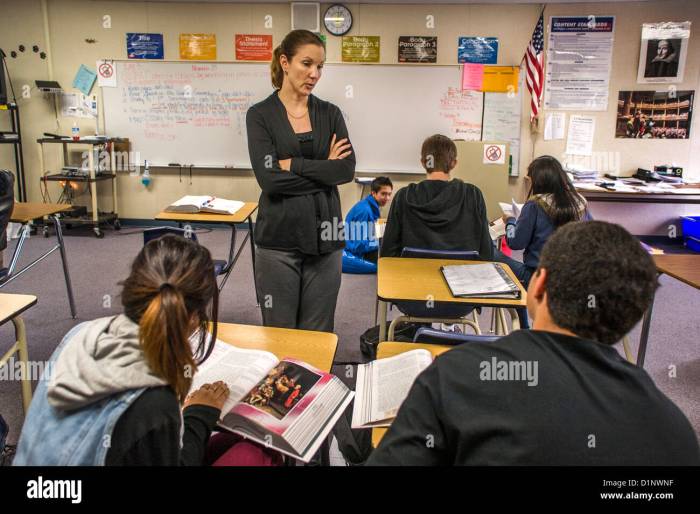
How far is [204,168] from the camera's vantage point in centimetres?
580

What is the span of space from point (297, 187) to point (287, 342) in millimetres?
613

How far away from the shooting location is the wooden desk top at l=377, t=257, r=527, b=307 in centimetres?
189

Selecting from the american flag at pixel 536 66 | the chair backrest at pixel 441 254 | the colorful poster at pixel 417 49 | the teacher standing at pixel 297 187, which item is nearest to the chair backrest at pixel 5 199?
the teacher standing at pixel 297 187

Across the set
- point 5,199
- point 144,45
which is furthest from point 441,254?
point 144,45

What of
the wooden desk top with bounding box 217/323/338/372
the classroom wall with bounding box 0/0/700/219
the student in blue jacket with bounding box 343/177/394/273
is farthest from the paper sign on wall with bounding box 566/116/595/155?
the wooden desk top with bounding box 217/323/338/372

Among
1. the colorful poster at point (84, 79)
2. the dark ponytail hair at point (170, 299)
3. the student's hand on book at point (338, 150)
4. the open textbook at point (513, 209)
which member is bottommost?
the open textbook at point (513, 209)

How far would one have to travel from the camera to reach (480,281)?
1995 millimetres

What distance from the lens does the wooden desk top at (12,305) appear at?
1.72 metres

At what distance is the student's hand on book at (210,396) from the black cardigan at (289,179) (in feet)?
2.59

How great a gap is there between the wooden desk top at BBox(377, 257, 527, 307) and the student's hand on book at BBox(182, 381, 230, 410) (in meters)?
0.86

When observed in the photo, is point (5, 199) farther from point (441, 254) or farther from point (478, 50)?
point (478, 50)

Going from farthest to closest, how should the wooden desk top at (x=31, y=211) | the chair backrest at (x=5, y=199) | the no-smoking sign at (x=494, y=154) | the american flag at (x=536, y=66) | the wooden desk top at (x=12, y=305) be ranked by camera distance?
the no-smoking sign at (x=494, y=154), the american flag at (x=536, y=66), the wooden desk top at (x=31, y=211), the chair backrest at (x=5, y=199), the wooden desk top at (x=12, y=305)

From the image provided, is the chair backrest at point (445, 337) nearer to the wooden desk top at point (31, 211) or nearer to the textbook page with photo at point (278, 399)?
the textbook page with photo at point (278, 399)
